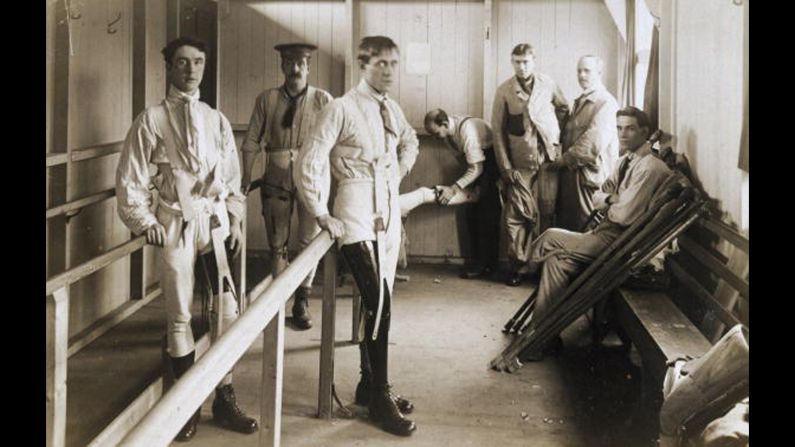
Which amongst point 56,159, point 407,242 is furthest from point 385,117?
point 407,242

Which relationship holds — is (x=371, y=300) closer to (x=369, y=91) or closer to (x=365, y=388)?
(x=365, y=388)

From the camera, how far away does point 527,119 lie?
24.2 ft

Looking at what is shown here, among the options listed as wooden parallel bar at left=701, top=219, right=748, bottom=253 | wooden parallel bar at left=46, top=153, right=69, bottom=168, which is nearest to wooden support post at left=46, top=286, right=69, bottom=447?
wooden parallel bar at left=46, top=153, right=69, bottom=168

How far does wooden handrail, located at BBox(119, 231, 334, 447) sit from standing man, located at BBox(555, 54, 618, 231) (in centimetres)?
455

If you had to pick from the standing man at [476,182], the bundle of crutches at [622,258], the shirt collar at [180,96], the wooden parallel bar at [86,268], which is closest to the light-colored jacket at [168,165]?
the shirt collar at [180,96]

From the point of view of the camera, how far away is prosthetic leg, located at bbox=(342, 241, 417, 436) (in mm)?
4291

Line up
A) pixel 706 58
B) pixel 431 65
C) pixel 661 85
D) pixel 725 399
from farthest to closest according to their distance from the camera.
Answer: pixel 431 65
pixel 661 85
pixel 706 58
pixel 725 399

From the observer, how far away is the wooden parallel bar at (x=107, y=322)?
5445 millimetres

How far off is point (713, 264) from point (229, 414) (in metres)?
2.41

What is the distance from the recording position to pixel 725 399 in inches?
112

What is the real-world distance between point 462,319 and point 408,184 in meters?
2.24
